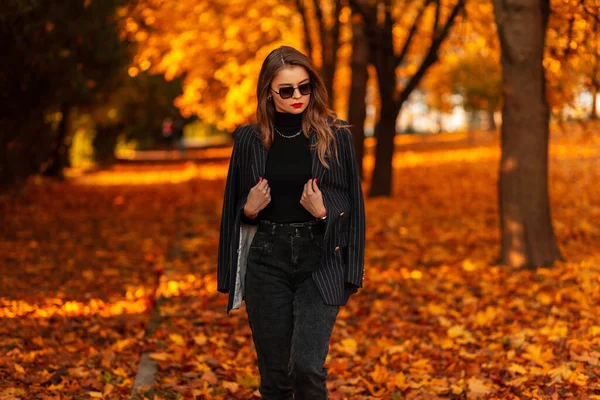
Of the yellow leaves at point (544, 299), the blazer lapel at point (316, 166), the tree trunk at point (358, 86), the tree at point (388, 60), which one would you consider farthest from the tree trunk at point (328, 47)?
the blazer lapel at point (316, 166)

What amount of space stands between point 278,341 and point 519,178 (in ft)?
20.3

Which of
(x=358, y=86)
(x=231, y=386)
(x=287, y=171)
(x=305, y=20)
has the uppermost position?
(x=305, y=20)

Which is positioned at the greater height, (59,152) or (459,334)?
(59,152)

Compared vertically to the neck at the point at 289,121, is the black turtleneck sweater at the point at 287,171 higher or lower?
lower

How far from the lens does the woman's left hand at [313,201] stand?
4008mm

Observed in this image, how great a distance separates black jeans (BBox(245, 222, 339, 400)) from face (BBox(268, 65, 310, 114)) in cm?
55

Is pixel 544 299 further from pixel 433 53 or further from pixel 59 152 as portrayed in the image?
pixel 59 152

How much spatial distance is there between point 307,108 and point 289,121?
0.11 m

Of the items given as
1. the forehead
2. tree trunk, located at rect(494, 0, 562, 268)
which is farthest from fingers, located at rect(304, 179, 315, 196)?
tree trunk, located at rect(494, 0, 562, 268)

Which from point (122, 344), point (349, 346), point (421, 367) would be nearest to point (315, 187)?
point (421, 367)

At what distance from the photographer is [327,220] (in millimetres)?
4043

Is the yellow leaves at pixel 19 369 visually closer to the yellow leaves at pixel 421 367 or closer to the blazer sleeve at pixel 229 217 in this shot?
the blazer sleeve at pixel 229 217

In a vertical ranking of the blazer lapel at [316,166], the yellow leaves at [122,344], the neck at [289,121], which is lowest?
the yellow leaves at [122,344]

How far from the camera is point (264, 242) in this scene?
414cm
